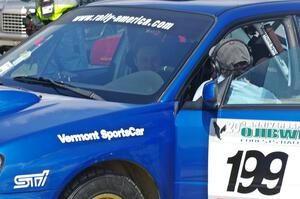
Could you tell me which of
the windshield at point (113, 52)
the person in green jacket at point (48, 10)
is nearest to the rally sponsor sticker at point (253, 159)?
the windshield at point (113, 52)

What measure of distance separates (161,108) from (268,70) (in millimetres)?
774

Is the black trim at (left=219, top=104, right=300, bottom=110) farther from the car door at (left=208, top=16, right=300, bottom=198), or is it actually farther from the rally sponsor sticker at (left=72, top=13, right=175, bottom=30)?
the rally sponsor sticker at (left=72, top=13, right=175, bottom=30)

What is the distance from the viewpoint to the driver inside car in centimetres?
395

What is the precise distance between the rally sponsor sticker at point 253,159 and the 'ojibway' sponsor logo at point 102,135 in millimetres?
458

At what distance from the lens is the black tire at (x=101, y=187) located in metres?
3.53

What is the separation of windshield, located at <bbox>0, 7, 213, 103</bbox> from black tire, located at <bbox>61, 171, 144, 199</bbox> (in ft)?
1.62

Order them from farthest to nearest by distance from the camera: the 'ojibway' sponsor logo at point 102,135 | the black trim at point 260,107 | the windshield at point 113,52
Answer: the windshield at point 113,52 < the black trim at point 260,107 < the 'ojibway' sponsor logo at point 102,135

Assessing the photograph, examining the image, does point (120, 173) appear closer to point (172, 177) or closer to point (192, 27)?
point (172, 177)

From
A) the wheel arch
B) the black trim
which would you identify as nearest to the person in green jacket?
the black trim

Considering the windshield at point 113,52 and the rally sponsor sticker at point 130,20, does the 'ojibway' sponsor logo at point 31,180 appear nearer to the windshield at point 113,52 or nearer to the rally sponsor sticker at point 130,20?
the windshield at point 113,52

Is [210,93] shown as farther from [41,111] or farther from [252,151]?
[41,111]

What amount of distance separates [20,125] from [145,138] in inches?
25.8

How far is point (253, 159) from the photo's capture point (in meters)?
3.94

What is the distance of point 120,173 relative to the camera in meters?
3.73
